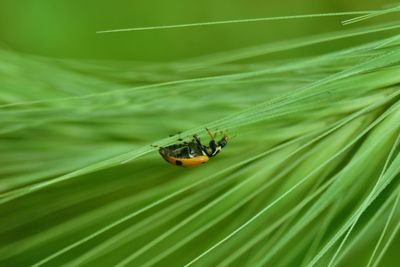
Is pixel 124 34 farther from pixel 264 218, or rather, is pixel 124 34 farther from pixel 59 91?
pixel 264 218

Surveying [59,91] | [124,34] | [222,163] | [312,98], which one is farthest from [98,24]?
[312,98]

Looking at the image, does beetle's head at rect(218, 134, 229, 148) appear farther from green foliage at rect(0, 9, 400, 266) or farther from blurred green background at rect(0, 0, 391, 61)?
blurred green background at rect(0, 0, 391, 61)

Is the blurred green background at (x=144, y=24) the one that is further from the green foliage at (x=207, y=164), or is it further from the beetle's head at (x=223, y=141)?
the beetle's head at (x=223, y=141)

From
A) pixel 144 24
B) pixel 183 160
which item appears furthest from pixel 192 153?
pixel 144 24

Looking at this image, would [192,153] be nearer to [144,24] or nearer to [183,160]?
[183,160]

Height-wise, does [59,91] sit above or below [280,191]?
above

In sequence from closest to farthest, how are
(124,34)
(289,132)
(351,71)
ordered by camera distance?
(351,71) < (289,132) < (124,34)

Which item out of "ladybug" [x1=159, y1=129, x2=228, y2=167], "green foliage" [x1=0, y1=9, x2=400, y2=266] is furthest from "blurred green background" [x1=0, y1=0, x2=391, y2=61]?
"ladybug" [x1=159, y1=129, x2=228, y2=167]
